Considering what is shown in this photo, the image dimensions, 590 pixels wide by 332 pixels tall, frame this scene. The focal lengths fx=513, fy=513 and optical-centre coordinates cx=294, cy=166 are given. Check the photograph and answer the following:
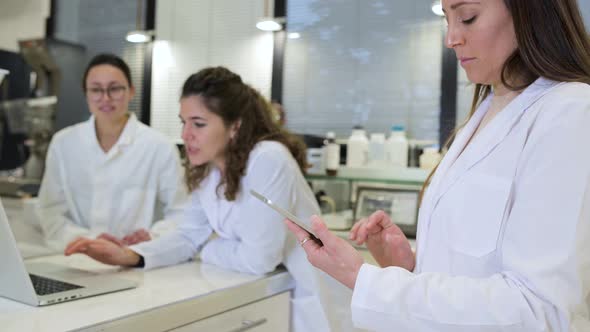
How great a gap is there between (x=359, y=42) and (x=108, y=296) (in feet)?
5.71

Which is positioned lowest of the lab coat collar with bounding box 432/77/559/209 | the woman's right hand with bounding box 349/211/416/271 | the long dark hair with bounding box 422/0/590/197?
the woman's right hand with bounding box 349/211/416/271

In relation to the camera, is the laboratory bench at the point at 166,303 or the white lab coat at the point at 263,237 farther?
the white lab coat at the point at 263,237

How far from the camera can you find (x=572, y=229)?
0.69 meters

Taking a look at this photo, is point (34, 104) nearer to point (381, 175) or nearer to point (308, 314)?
point (308, 314)

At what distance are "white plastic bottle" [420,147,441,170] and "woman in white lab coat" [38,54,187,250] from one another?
3.24ft

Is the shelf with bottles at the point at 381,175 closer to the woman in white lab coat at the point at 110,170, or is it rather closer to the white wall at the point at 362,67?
the white wall at the point at 362,67

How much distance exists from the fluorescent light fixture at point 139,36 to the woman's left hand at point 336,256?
65.8 inches

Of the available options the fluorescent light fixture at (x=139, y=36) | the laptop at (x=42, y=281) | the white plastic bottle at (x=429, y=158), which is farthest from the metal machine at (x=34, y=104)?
the white plastic bottle at (x=429, y=158)

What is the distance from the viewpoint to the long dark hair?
0.79 metres

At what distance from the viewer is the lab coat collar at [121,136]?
6.52 feet

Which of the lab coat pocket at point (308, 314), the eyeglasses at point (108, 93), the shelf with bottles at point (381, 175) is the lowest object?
the lab coat pocket at point (308, 314)

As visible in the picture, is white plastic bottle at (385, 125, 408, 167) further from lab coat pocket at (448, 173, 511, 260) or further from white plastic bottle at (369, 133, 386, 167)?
lab coat pocket at (448, 173, 511, 260)

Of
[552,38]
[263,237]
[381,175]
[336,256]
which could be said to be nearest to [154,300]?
[263,237]

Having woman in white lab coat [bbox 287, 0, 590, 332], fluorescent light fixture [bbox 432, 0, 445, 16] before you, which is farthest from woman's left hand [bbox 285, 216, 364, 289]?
fluorescent light fixture [bbox 432, 0, 445, 16]
